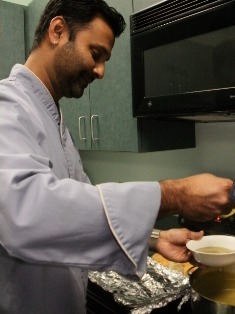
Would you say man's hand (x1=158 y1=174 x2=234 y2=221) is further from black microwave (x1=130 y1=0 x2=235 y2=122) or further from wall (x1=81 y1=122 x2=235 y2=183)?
wall (x1=81 y1=122 x2=235 y2=183)

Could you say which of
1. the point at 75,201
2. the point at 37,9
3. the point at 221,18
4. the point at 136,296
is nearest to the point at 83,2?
the point at 221,18

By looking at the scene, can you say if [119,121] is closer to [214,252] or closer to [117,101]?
[117,101]

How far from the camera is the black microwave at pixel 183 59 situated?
42.2 inches

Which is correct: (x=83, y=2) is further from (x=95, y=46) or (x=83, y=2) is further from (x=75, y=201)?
(x=75, y=201)

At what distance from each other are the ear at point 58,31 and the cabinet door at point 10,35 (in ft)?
3.96

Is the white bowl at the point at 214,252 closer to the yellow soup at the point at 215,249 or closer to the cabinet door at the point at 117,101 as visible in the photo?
the yellow soup at the point at 215,249

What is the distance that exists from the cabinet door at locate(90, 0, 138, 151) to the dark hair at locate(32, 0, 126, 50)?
0.46m

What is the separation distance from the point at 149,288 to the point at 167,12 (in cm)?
93

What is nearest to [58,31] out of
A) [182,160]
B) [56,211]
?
[56,211]

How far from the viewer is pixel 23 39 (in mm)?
2119

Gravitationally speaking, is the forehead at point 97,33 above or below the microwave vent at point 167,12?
below

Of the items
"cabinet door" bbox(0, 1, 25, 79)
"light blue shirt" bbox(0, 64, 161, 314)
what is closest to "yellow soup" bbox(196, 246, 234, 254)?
"light blue shirt" bbox(0, 64, 161, 314)

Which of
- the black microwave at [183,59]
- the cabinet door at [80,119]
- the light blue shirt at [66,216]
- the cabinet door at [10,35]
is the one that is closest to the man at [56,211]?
the light blue shirt at [66,216]

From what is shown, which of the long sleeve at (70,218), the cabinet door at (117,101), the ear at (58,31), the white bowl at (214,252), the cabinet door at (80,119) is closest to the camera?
the long sleeve at (70,218)
